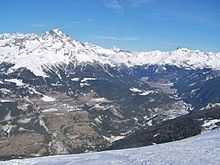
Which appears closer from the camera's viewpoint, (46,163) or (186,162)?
(186,162)

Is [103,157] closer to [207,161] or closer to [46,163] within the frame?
[46,163]

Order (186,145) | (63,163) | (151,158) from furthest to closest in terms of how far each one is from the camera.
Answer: (186,145)
(63,163)
(151,158)

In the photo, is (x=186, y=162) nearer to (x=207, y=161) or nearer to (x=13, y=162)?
(x=207, y=161)

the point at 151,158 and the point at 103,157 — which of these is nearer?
the point at 151,158

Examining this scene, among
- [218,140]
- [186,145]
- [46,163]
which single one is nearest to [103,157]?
[46,163]

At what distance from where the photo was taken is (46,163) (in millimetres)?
61375

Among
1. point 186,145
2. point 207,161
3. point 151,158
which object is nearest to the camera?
point 207,161

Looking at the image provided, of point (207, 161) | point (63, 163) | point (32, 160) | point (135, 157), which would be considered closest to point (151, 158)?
point (135, 157)

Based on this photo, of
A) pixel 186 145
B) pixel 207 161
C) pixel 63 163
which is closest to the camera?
pixel 207 161

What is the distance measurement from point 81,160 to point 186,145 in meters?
14.6

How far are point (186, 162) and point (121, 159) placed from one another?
30.1 ft

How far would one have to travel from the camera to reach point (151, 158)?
5469 centimetres

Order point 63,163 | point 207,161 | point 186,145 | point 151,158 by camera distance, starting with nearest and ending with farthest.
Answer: point 207,161 < point 151,158 < point 63,163 < point 186,145

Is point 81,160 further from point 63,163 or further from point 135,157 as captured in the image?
point 135,157
